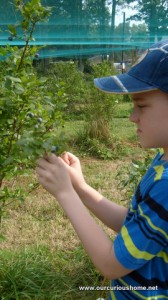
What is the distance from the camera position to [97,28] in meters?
8.00

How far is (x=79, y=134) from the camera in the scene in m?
5.41

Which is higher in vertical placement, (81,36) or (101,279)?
(81,36)

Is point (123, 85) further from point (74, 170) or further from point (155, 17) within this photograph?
point (155, 17)

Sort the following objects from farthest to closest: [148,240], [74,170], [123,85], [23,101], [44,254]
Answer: [44,254] → [23,101] → [74,170] → [123,85] → [148,240]

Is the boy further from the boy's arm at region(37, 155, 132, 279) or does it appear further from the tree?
the tree

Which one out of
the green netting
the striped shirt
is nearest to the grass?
the striped shirt

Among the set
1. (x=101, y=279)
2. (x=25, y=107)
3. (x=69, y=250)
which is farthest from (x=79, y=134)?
(x=25, y=107)

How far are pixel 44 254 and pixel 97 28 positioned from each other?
260 inches

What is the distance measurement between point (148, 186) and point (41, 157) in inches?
12.1

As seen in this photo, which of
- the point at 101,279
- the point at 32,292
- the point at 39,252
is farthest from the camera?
the point at 39,252

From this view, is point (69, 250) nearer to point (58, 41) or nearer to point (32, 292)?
point (32, 292)

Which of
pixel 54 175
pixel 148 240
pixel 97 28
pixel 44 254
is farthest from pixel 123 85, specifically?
pixel 97 28

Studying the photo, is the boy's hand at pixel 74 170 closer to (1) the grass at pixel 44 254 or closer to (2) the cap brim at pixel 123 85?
(1) the grass at pixel 44 254

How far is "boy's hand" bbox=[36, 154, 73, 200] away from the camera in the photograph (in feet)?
3.14
